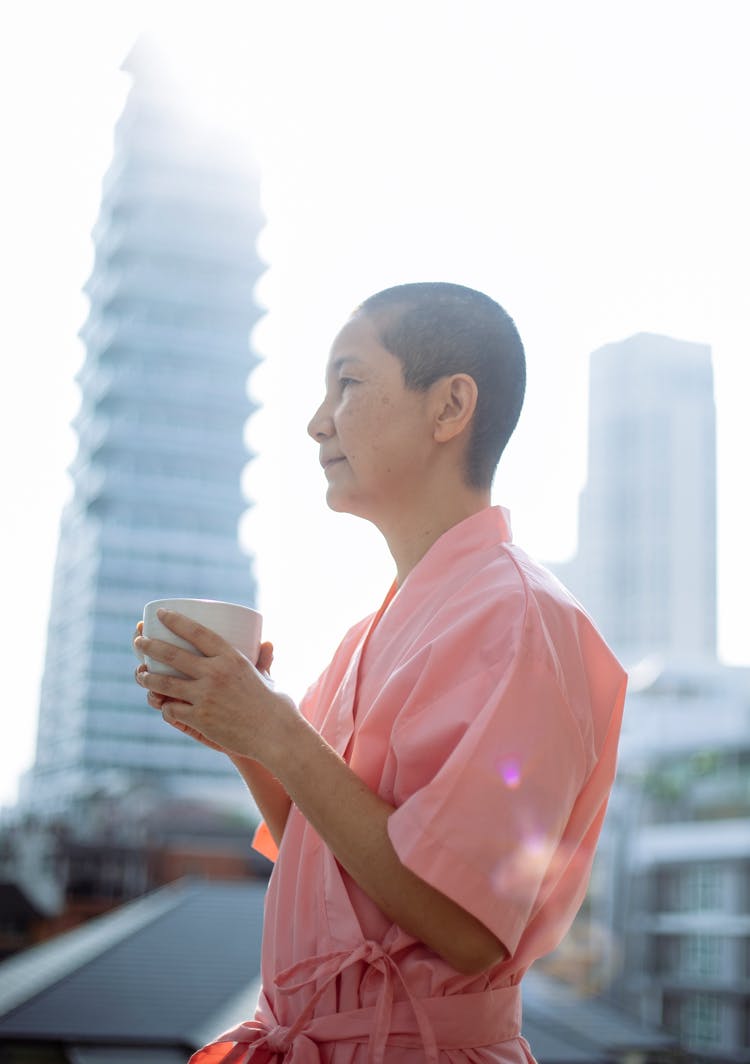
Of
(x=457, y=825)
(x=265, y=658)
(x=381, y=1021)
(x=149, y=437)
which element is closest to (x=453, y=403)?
(x=265, y=658)

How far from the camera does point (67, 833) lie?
1094 inches

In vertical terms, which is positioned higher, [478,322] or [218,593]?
[218,593]

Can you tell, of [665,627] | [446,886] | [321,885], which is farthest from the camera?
[665,627]

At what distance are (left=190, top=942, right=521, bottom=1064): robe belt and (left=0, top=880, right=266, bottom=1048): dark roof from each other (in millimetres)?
6053

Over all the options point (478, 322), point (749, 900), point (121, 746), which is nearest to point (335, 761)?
point (478, 322)

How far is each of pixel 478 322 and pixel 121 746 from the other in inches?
1741

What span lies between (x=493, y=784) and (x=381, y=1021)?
0.58 feet

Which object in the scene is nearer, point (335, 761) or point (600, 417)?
point (335, 761)

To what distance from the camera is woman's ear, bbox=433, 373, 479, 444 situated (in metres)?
0.99

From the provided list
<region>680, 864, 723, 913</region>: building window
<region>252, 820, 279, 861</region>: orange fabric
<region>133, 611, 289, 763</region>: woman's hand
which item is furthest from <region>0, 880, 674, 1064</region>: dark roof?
<region>680, 864, 723, 913</region>: building window

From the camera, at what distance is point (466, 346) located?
1.01 meters

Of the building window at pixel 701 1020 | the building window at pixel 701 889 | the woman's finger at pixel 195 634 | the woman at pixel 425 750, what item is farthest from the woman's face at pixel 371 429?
the building window at pixel 701 1020

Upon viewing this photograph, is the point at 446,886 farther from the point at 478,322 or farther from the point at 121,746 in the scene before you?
the point at 121,746

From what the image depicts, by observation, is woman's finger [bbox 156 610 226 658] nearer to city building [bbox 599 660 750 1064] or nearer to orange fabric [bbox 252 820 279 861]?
orange fabric [bbox 252 820 279 861]
